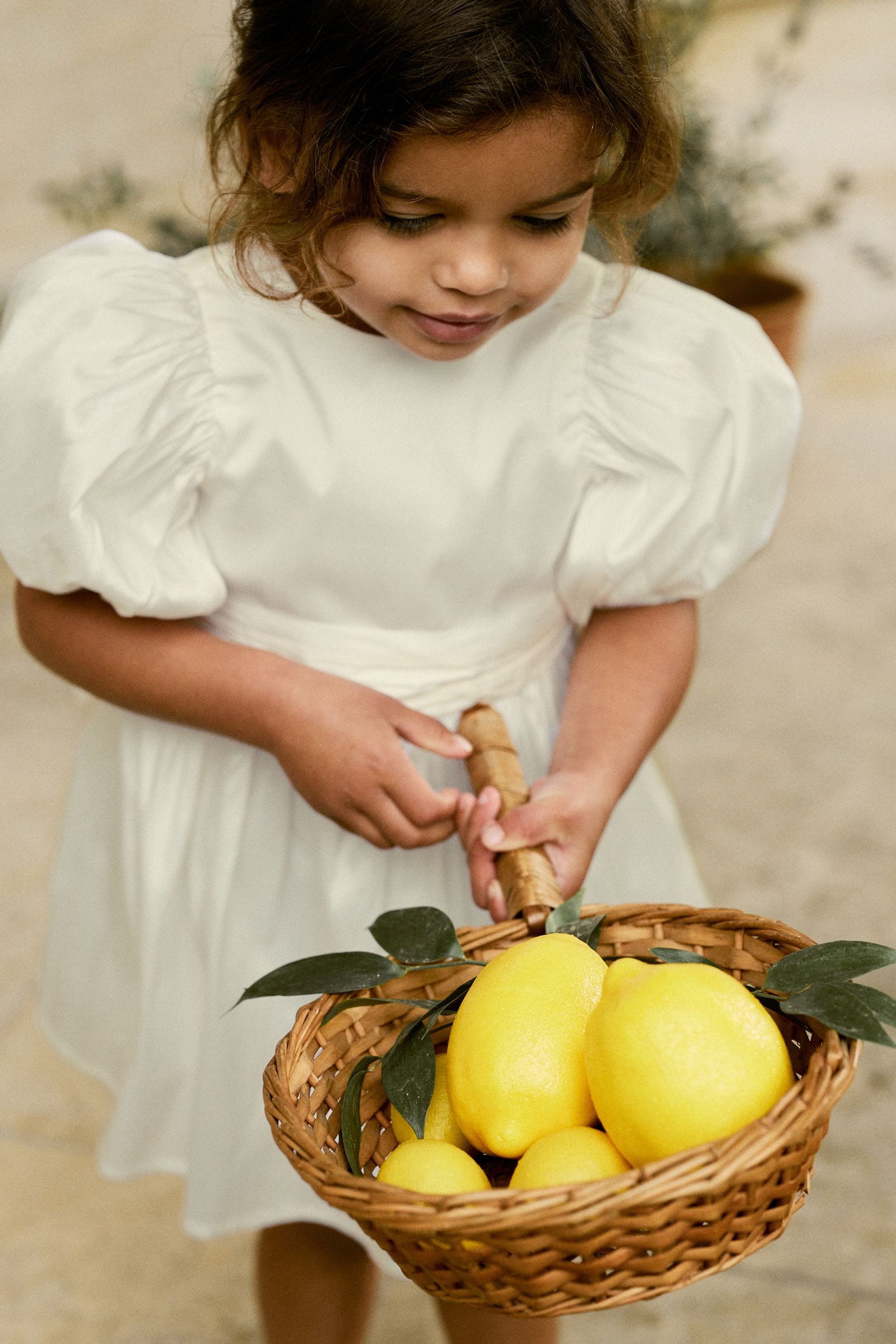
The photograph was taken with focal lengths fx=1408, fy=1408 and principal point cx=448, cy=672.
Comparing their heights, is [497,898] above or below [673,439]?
below

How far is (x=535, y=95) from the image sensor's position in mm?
747

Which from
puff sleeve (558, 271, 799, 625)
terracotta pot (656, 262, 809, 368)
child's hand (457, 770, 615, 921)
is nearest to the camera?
child's hand (457, 770, 615, 921)

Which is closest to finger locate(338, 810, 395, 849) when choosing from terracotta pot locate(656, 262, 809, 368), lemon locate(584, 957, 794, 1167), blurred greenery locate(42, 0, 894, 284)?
lemon locate(584, 957, 794, 1167)

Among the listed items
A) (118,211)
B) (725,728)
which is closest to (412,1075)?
(725,728)

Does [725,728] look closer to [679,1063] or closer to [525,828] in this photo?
[525,828]

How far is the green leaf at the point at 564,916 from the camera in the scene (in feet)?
2.42

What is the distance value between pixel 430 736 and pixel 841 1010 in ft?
1.26

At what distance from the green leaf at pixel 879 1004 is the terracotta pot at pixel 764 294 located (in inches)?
83.7

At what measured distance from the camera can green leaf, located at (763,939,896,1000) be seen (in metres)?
0.63

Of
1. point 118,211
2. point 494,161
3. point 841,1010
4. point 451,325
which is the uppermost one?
point 494,161

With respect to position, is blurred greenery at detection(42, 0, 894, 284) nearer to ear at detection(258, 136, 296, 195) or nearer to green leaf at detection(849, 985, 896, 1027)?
ear at detection(258, 136, 296, 195)

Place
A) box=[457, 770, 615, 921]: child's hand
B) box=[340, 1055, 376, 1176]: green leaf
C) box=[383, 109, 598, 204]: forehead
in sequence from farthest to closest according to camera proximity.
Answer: box=[457, 770, 615, 921]: child's hand → box=[383, 109, 598, 204]: forehead → box=[340, 1055, 376, 1176]: green leaf

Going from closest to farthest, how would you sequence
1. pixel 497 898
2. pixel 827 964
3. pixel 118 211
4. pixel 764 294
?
1. pixel 827 964
2. pixel 497 898
3. pixel 764 294
4. pixel 118 211

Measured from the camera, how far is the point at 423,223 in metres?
0.78
